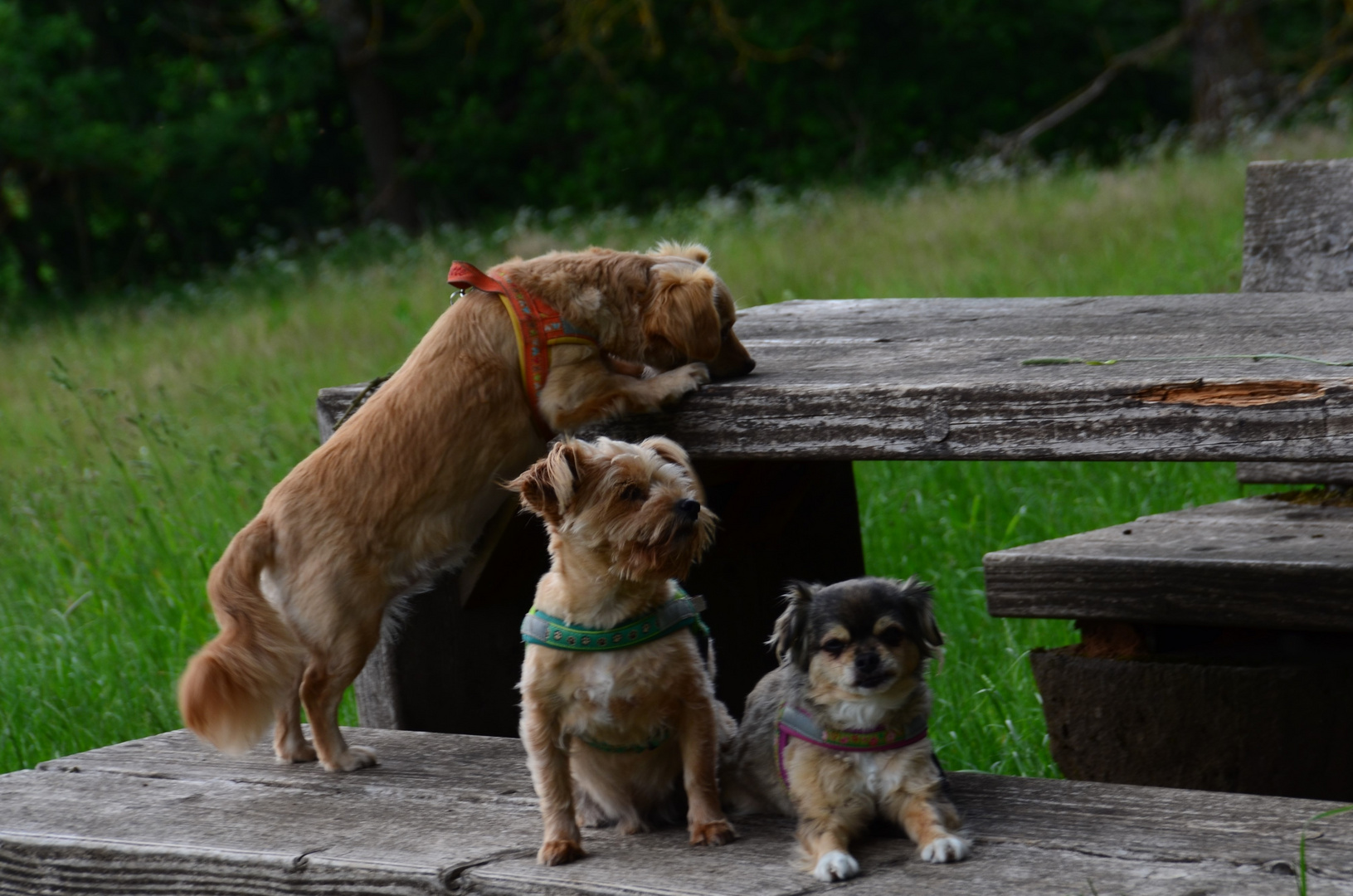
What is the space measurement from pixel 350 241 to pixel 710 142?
26.5 ft

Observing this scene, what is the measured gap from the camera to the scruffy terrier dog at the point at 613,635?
2293 mm

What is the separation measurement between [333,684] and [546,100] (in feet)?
82.2

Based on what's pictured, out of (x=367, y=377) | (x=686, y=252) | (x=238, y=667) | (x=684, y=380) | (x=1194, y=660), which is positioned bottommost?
(x=1194, y=660)

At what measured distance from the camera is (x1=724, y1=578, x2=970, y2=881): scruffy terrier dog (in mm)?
2186

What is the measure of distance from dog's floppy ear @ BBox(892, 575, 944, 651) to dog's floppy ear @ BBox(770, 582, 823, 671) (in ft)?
0.50

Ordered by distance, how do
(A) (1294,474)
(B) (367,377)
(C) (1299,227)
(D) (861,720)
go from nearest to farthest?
(D) (861,720) < (A) (1294,474) < (C) (1299,227) < (B) (367,377)

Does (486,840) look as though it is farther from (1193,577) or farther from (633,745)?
(1193,577)

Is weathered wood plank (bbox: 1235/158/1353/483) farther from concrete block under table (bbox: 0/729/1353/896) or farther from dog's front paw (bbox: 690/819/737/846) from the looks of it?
dog's front paw (bbox: 690/819/737/846)

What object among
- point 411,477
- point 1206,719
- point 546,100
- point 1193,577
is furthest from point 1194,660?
point 546,100

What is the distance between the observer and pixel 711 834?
233 cm

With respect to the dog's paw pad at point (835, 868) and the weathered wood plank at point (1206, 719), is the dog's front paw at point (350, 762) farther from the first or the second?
the weathered wood plank at point (1206, 719)

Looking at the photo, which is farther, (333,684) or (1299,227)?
(1299,227)

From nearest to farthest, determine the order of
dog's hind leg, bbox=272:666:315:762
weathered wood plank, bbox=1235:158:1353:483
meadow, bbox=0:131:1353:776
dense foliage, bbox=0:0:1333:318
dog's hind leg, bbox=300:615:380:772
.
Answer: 1. dog's hind leg, bbox=300:615:380:772
2. dog's hind leg, bbox=272:666:315:762
3. weathered wood plank, bbox=1235:158:1353:483
4. meadow, bbox=0:131:1353:776
5. dense foliage, bbox=0:0:1333:318

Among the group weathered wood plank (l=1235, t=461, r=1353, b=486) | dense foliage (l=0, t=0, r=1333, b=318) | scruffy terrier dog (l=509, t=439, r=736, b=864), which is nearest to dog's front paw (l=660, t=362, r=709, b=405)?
scruffy terrier dog (l=509, t=439, r=736, b=864)
